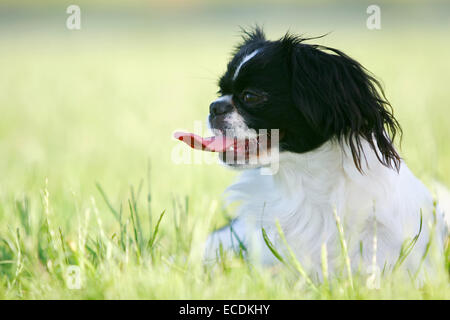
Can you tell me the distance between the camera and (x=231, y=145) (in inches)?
105

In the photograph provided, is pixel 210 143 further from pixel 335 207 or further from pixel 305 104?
pixel 335 207

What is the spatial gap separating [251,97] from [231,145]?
226mm

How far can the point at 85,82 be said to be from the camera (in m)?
9.31

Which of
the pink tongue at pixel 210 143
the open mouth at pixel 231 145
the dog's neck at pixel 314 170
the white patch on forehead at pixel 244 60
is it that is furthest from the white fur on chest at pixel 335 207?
the white patch on forehead at pixel 244 60

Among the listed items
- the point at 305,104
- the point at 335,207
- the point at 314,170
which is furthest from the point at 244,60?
the point at 335,207

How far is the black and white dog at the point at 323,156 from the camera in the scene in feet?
8.30

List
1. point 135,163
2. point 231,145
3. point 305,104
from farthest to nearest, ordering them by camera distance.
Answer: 1. point 135,163
2. point 231,145
3. point 305,104

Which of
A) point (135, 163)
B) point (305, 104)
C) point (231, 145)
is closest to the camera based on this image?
point (305, 104)

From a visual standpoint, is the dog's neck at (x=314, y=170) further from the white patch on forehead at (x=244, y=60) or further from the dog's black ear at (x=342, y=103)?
the white patch on forehead at (x=244, y=60)

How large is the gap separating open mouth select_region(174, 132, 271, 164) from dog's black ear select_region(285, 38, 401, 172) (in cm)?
23

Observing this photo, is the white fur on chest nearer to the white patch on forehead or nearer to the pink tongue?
the pink tongue

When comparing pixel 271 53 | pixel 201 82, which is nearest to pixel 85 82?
pixel 201 82

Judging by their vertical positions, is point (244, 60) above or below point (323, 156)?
above
